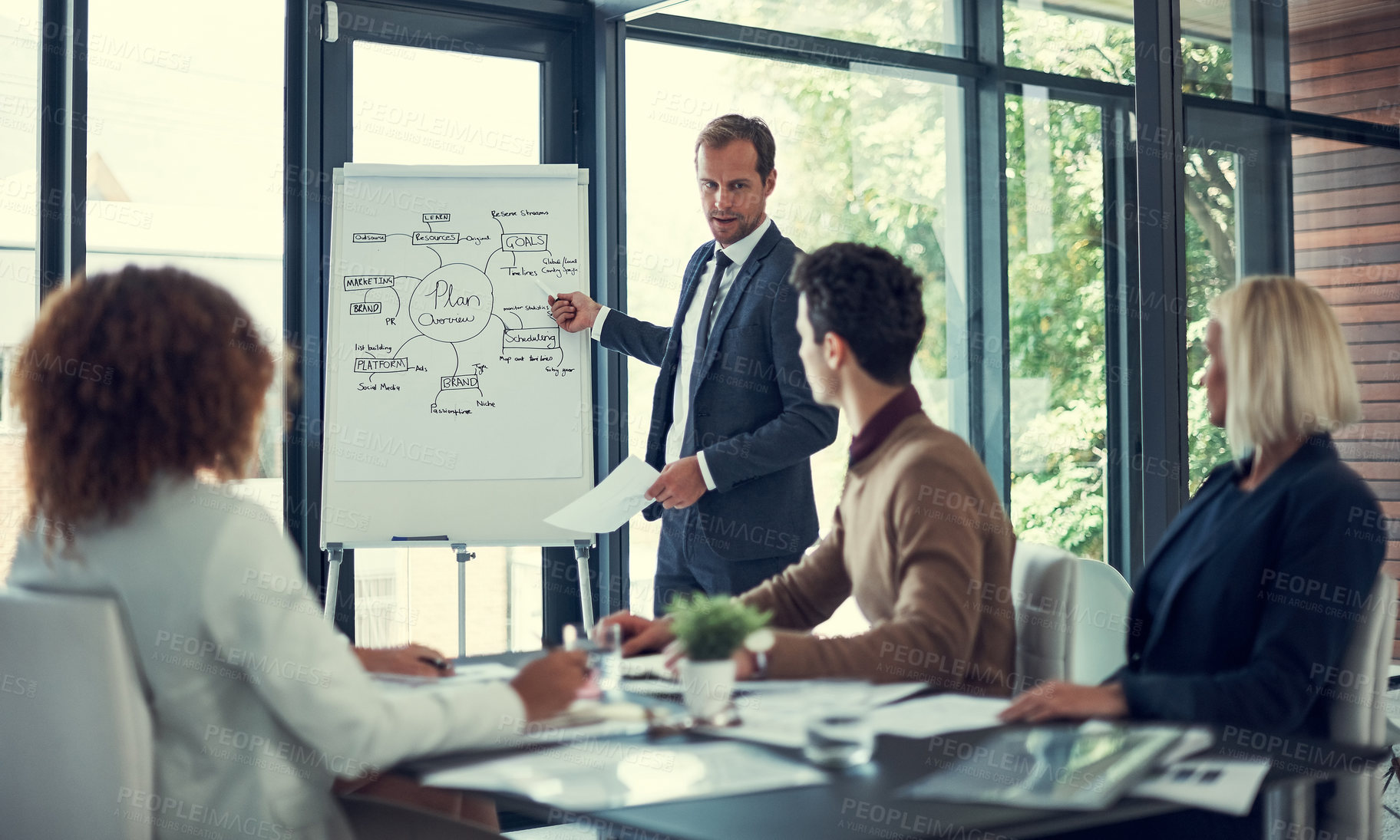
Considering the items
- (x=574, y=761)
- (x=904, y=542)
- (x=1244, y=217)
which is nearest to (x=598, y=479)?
(x=1244, y=217)

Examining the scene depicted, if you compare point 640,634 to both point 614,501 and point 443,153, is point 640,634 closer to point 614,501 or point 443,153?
point 614,501

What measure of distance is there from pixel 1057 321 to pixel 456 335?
1.64 metres

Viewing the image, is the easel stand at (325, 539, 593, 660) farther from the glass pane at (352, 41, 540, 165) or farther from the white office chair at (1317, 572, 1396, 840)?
the white office chair at (1317, 572, 1396, 840)

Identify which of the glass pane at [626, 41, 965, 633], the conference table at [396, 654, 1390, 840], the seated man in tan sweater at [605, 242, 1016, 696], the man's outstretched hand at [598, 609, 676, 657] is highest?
the glass pane at [626, 41, 965, 633]

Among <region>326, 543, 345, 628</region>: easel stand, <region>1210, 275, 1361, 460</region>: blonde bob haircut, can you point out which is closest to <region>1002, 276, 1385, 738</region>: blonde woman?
<region>1210, 275, 1361, 460</region>: blonde bob haircut

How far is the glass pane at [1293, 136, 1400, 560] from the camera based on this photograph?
8.69 feet

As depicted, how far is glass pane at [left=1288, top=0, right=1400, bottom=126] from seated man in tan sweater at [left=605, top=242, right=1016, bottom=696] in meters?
1.47

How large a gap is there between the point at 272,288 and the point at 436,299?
1.77 feet

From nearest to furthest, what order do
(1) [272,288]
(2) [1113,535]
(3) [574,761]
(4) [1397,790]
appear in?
(3) [574,761] < (2) [1113,535] < (4) [1397,790] < (1) [272,288]

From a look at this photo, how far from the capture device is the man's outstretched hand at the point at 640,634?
191 cm

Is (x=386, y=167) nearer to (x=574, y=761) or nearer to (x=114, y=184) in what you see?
(x=114, y=184)

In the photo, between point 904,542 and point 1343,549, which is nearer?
point 1343,549

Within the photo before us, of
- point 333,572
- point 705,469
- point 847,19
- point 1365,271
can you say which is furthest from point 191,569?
point 847,19

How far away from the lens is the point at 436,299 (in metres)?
3.48
